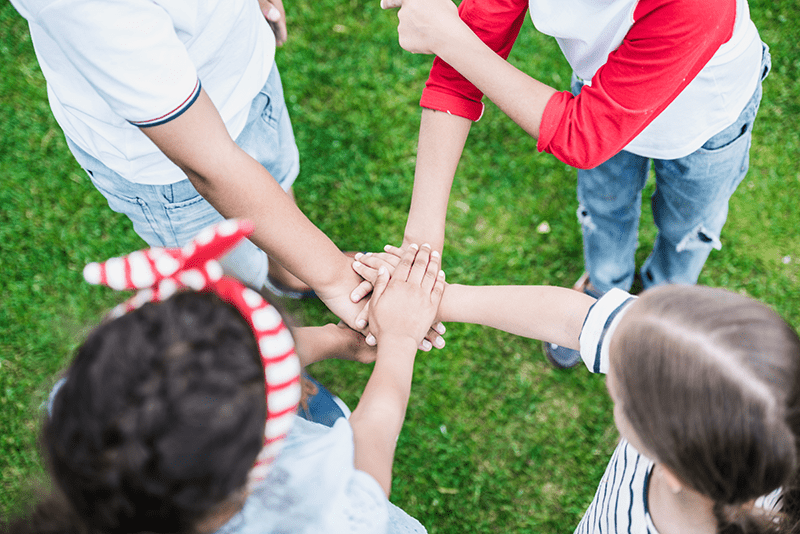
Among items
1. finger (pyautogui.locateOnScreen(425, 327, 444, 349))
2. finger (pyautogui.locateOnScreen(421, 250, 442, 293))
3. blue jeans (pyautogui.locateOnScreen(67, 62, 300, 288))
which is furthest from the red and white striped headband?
finger (pyautogui.locateOnScreen(425, 327, 444, 349))

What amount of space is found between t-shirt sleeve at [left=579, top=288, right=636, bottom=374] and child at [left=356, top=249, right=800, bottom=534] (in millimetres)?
261

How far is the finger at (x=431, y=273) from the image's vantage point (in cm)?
193

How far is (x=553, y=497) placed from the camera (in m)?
2.53

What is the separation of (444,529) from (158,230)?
1.72 meters

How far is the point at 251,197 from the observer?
1.51m

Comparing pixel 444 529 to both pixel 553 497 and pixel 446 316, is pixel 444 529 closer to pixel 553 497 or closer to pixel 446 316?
pixel 553 497

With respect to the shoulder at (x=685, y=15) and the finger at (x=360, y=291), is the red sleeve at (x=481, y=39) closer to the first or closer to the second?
the shoulder at (x=685, y=15)

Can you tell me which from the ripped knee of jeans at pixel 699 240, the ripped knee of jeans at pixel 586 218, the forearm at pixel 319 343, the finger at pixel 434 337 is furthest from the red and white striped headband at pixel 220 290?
the ripped knee of jeans at pixel 699 240

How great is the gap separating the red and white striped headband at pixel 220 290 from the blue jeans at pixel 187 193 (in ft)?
1.78

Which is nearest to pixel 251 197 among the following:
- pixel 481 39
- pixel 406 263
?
pixel 406 263

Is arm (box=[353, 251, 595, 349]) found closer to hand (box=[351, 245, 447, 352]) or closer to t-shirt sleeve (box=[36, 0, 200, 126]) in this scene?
hand (box=[351, 245, 447, 352])

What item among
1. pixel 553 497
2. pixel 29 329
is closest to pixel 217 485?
pixel 553 497

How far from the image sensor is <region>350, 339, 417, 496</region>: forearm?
4.57 ft

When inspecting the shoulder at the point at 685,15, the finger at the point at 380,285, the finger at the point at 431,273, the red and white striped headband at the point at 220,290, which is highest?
the shoulder at the point at 685,15
